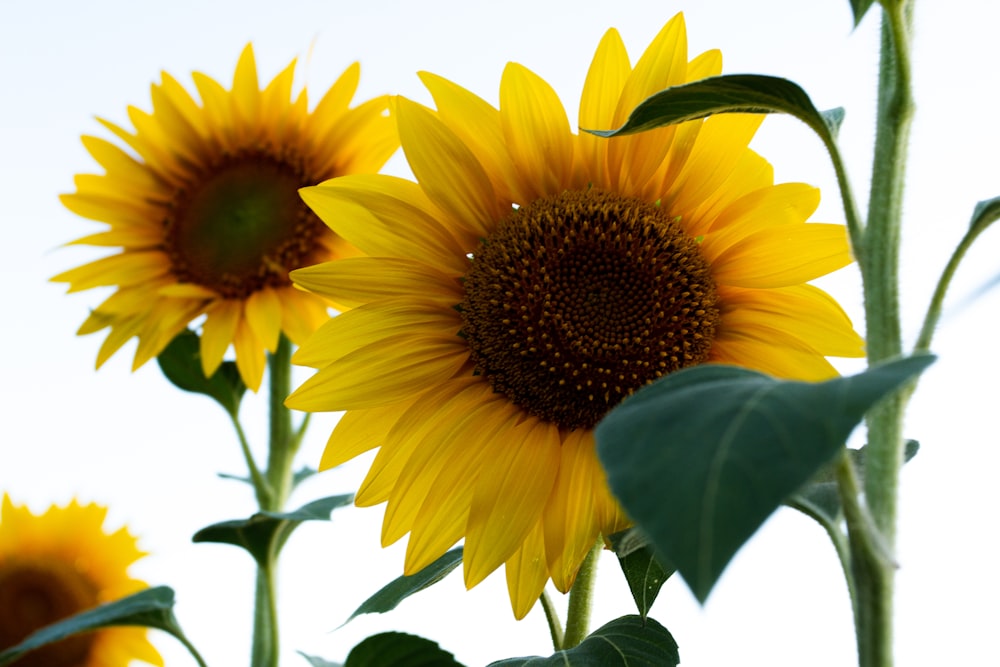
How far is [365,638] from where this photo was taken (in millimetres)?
825

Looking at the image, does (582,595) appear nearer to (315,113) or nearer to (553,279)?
(553,279)

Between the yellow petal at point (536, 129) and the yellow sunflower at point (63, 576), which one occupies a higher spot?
the yellow petal at point (536, 129)

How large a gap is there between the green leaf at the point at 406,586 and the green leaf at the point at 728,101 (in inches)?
14.1

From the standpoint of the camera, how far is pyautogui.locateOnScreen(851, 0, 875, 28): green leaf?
0.56m

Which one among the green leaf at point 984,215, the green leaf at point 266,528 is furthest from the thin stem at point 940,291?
the green leaf at point 266,528

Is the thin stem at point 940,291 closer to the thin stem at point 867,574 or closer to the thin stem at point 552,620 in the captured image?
the thin stem at point 867,574

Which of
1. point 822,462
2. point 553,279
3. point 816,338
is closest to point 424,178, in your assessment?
point 553,279

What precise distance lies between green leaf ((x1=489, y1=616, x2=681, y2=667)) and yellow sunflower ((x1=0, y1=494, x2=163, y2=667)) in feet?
3.47

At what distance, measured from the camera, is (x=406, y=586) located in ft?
2.67

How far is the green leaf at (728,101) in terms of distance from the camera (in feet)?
1.82

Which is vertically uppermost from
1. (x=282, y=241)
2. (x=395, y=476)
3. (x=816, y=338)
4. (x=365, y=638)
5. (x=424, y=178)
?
(x=282, y=241)

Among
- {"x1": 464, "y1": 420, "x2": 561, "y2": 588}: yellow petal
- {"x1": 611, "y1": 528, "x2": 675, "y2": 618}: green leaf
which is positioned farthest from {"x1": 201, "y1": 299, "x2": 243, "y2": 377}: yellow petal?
{"x1": 611, "y1": 528, "x2": 675, "y2": 618}: green leaf

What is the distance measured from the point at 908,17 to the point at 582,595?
16.8 inches

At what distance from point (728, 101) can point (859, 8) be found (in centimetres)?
8
